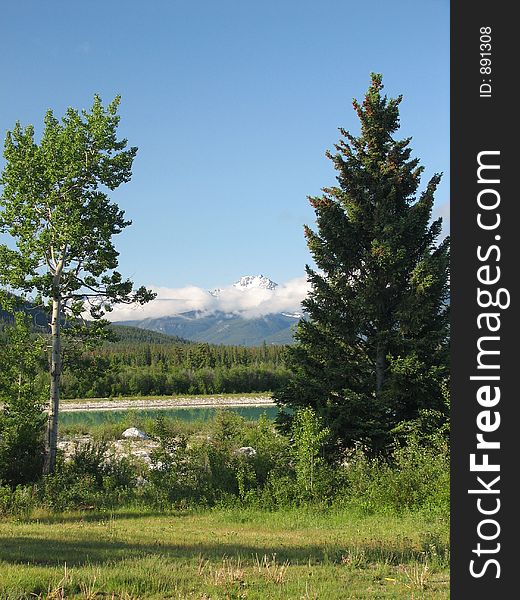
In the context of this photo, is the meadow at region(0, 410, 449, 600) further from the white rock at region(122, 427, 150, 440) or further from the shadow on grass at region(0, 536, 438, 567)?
the white rock at region(122, 427, 150, 440)

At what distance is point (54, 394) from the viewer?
20.3 meters

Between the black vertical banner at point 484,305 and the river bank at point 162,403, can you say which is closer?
the black vertical banner at point 484,305

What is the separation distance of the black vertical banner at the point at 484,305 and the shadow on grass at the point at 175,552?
5.63 meters

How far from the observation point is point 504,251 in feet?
11.7

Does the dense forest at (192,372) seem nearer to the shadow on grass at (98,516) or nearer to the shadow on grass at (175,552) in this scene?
the shadow on grass at (98,516)

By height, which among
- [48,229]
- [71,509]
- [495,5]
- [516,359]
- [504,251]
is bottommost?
[71,509]

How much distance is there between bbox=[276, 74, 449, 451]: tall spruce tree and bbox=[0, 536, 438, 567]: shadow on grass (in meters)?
8.39

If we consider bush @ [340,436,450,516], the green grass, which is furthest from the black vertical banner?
bush @ [340,436,450,516]

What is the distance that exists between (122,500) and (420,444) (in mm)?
8973

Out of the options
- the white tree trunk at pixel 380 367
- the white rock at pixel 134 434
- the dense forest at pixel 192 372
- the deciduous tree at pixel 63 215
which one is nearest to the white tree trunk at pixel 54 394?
the deciduous tree at pixel 63 215

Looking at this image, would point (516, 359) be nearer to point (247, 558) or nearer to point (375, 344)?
point (247, 558)

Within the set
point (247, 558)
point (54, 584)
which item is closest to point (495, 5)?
point (54, 584)

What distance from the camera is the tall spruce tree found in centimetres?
1844

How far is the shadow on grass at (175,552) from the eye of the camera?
342 inches
